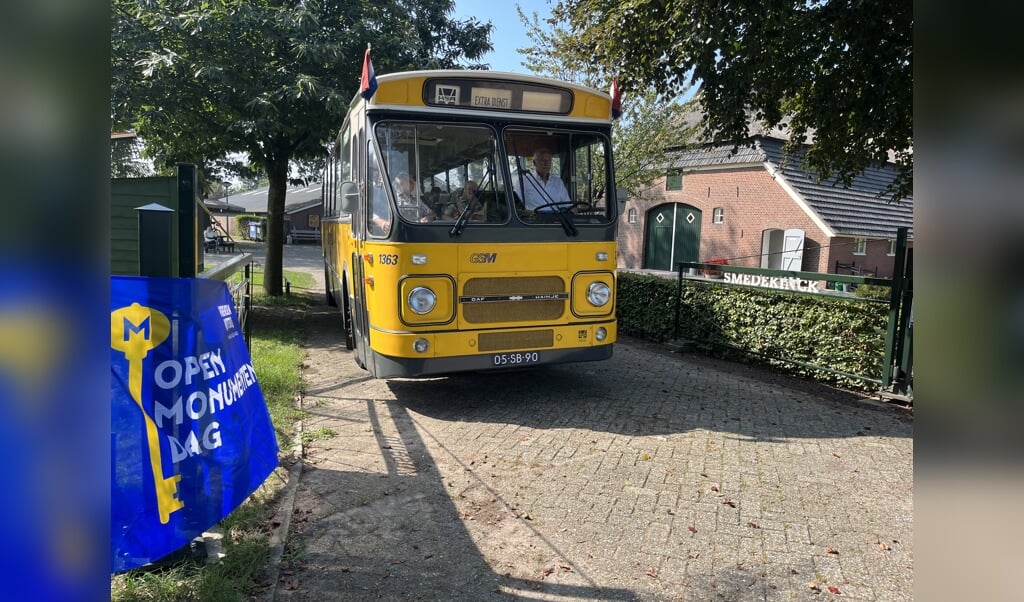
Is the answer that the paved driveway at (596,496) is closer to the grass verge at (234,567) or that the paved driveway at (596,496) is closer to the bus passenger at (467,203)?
the grass verge at (234,567)

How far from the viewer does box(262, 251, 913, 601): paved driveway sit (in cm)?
350

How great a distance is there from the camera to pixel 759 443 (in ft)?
18.9

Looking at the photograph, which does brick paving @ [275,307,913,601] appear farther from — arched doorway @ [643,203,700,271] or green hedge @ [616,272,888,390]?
arched doorway @ [643,203,700,271]

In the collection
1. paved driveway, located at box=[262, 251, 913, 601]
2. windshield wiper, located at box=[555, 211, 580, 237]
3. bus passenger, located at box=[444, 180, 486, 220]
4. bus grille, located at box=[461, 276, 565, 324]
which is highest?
bus passenger, located at box=[444, 180, 486, 220]

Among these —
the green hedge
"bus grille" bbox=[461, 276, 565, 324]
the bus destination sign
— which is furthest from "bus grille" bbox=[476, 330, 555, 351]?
the green hedge

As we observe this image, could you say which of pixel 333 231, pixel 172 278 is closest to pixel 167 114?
pixel 333 231

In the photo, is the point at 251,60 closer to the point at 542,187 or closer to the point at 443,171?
the point at 443,171

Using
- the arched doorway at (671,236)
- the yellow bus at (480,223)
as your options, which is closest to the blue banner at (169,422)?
the yellow bus at (480,223)

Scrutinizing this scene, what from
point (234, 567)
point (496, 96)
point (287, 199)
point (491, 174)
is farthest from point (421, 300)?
point (287, 199)

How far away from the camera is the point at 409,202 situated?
6223mm

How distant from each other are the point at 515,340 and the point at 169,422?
3877 millimetres

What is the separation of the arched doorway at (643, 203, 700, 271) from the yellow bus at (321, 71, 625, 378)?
22233mm

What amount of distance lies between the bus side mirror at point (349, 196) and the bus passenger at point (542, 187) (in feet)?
5.43
